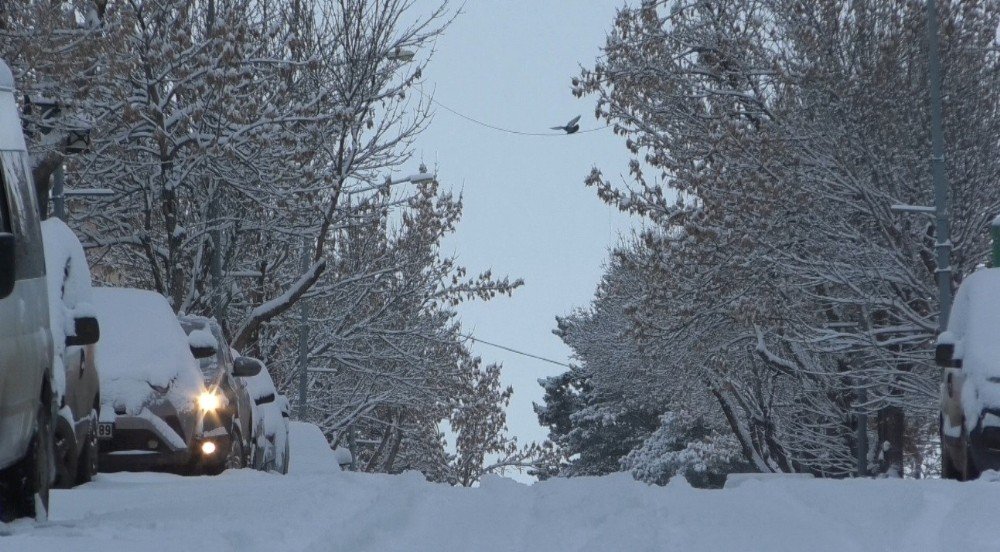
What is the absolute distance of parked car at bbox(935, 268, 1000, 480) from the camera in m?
13.4

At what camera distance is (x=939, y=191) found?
23984 millimetres

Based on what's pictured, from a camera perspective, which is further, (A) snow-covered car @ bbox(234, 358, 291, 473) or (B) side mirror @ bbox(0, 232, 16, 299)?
(A) snow-covered car @ bbox(234, 358, 291, 473)

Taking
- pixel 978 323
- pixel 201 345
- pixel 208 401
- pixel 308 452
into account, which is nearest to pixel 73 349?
pixel 208 401

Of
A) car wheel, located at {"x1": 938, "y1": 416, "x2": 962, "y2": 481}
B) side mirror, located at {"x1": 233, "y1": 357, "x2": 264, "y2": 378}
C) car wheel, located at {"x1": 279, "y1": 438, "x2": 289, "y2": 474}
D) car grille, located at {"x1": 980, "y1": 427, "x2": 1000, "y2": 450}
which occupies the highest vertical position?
side mirror, located at {"x1": 233, "y1": 357, "x2": 264, "y2": 378}

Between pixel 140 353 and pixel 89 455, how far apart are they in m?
2.68

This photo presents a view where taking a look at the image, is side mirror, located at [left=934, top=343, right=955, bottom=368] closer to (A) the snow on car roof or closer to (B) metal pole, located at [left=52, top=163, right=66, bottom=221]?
(A) the snow on car roof

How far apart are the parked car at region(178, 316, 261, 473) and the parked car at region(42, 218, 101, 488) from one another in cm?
257

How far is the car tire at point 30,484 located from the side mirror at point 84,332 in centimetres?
225

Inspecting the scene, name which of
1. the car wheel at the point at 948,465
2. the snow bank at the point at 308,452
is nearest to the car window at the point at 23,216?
the car wheel at the point at 948,465

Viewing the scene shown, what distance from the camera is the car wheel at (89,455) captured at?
11890 millimetres

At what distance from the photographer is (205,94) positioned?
24969mm

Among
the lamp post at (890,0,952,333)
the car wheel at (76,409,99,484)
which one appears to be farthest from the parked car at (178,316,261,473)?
the lamp post at (890,0,952,333)

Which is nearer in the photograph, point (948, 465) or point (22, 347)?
point (22, 347)

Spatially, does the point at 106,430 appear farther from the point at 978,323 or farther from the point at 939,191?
the point at 939,191
